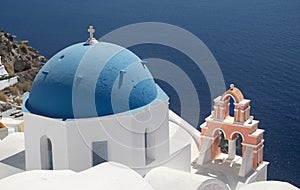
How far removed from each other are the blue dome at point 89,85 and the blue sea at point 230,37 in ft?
32.5

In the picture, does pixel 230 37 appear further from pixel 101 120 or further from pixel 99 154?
Answer: pixel 101 120

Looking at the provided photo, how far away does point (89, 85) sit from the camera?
258 inches

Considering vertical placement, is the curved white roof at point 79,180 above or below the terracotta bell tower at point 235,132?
above

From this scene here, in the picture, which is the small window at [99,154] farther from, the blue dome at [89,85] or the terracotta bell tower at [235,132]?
the terracotta bell tower at [235,132]

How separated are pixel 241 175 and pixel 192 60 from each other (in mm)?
20039

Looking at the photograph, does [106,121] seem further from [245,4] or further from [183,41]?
[245,4]

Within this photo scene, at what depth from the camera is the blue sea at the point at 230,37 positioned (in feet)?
62.2

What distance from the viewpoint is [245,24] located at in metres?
37.5

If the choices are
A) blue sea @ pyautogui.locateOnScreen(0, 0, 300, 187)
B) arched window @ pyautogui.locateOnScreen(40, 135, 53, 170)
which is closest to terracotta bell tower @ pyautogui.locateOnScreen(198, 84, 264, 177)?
arched window @ pyautogui.locateOnScreen(40, 135, 53, 170)

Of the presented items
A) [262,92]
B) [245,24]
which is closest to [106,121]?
[262,92]

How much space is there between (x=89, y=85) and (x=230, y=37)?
2769 cm

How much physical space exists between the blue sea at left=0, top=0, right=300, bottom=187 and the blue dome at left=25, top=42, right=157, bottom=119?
9.92 m

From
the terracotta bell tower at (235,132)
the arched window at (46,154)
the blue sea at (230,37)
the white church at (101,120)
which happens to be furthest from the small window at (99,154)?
the blue sea at (230,37)

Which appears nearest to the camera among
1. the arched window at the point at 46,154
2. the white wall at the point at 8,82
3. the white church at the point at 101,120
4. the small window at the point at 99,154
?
the white church at the point at 101,120
